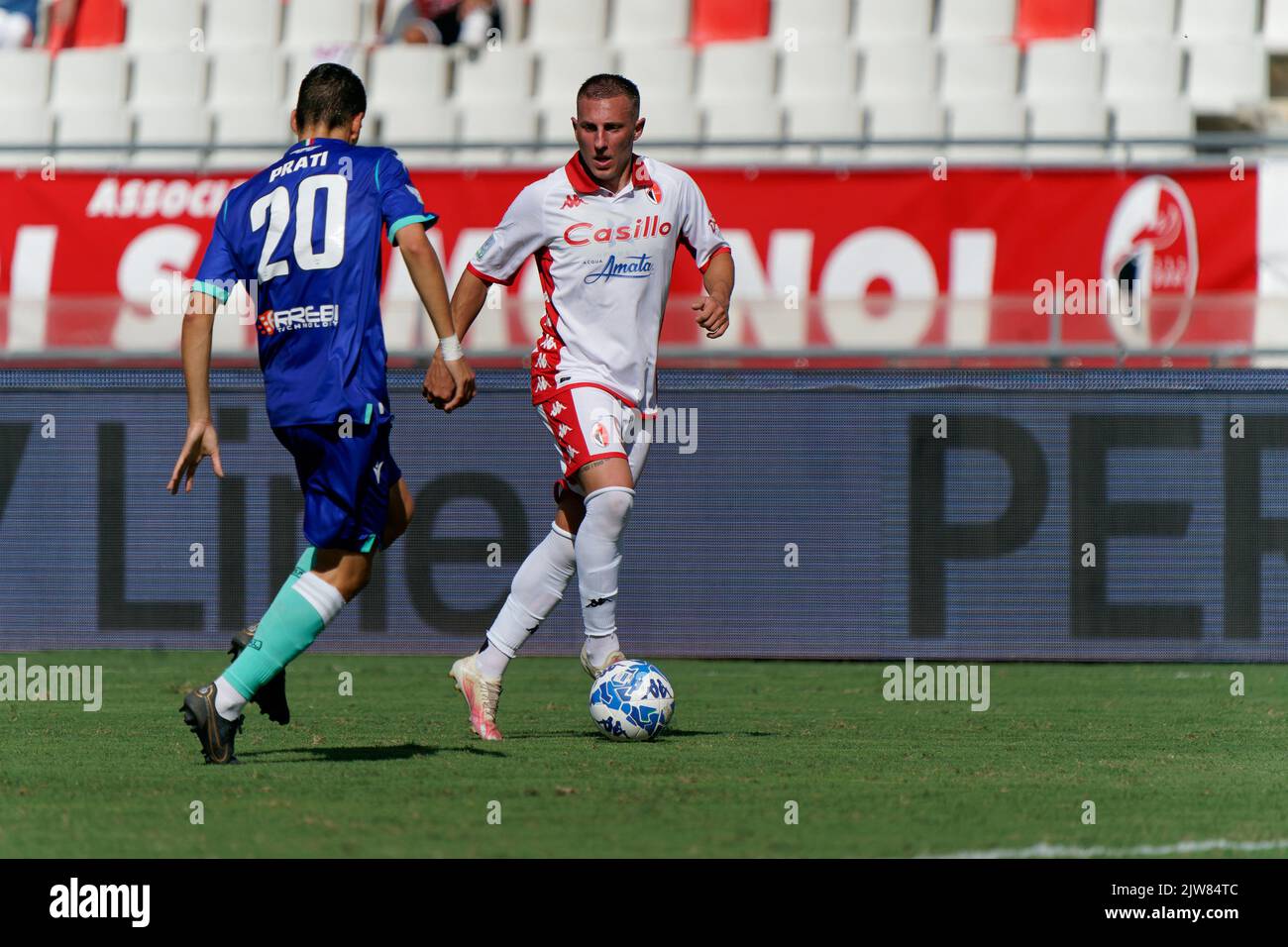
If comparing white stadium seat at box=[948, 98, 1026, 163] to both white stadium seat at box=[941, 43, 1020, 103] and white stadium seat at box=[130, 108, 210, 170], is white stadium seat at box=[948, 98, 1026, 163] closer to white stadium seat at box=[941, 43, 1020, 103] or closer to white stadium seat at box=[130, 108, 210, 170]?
white stadium seat at box=[941, 43, 1020, 103]

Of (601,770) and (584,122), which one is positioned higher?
(584,122)

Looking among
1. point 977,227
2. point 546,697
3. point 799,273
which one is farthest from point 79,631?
point 977,227

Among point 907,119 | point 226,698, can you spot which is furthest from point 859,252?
point 226,698

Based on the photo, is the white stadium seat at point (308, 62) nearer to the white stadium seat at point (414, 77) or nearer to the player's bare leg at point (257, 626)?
the white stadium seat at point (414, 77)

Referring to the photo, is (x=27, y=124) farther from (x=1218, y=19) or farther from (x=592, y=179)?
(x=592, y=179)

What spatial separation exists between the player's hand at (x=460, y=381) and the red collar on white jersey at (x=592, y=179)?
3.47ft

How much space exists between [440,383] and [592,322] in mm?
915

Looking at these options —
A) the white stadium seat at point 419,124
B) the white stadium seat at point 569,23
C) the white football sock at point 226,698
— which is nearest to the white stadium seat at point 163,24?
the white stadium seat at point 419,124

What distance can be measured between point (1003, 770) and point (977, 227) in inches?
248

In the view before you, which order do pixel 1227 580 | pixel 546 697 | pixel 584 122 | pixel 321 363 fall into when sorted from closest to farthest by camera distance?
pixel 321 363 → pixel 584 122 → pixel 546 697 → pixel 1227 580

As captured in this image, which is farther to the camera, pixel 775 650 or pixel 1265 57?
pixel 1265 57

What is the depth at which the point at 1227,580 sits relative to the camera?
10.1 meters

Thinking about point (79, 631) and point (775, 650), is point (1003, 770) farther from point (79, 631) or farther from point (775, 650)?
point (79, 631)

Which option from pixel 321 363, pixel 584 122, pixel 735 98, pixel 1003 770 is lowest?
pixel 1003 770
